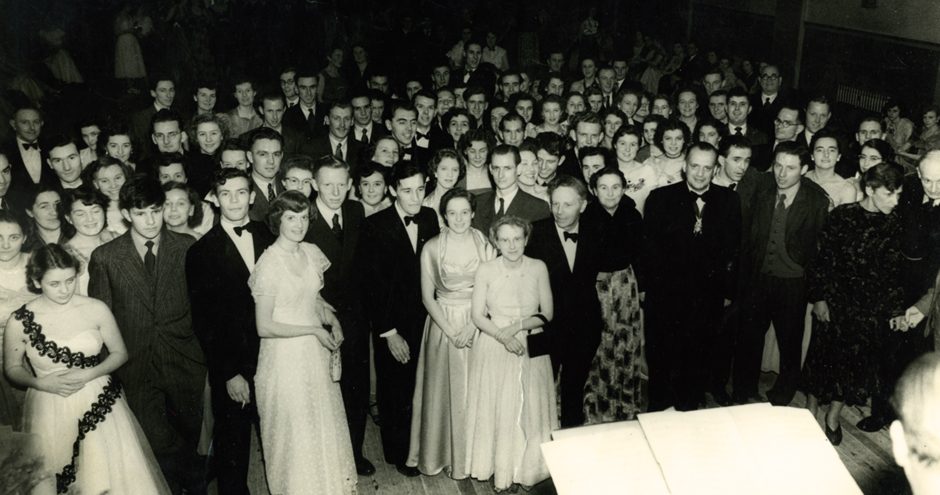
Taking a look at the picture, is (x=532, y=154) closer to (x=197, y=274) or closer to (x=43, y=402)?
(x=197, y=274)

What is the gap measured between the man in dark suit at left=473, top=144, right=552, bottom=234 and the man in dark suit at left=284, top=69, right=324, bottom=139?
2.81 metres

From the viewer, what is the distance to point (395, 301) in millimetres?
4246

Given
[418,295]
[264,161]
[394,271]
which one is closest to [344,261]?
[394,271]

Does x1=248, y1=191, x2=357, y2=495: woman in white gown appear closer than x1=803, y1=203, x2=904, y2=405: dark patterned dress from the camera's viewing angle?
Yes

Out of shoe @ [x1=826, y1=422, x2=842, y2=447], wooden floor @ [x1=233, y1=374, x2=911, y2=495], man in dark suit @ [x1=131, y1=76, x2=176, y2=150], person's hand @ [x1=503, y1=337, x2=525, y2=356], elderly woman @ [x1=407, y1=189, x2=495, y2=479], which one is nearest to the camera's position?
person's hand @ [x1=503, y1=337, x2=525, y2=356]

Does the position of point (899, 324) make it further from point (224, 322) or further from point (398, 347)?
point (224, 322)

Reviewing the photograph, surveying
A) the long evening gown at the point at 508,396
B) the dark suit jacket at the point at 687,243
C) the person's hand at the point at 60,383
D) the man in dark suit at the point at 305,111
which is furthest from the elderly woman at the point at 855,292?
the man in dark suit at the point at 305,111

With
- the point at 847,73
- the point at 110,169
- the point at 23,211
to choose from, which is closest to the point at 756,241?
the point at 110,169

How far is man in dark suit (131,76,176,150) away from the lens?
6.48 metres

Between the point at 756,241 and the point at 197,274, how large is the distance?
3.49 m

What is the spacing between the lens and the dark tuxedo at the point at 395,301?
4180mm

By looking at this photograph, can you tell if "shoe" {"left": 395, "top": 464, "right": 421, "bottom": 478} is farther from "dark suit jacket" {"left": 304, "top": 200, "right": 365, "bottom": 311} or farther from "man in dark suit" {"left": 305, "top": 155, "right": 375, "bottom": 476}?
"dark suit jacket" {"left": 304, "top": 200, "right": 365, "bottom": 311}

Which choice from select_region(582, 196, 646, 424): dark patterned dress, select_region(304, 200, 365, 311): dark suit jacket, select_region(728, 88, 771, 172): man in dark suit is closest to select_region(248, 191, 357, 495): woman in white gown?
select_region(304, 200, 365, 311): dark suit jacket

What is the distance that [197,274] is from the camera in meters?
3.75
